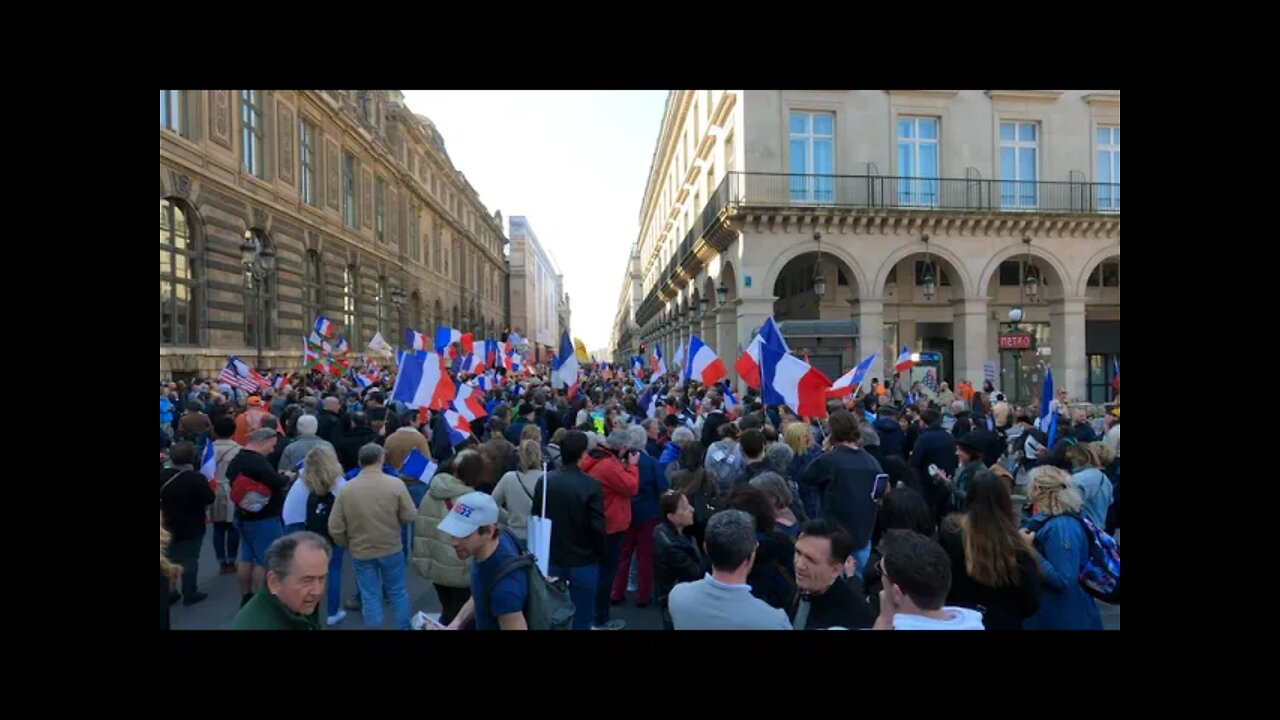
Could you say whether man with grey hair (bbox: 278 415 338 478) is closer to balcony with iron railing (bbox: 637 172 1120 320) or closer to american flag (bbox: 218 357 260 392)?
american flag (bbox: 218 357 260 392)

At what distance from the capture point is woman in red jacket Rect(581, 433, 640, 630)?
5.98 metres

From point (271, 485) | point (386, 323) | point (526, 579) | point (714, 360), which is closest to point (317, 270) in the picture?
Result: point (386, 323)

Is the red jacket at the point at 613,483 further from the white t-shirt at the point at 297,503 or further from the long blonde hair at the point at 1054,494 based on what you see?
the long blonde hair at the point at 1054,494

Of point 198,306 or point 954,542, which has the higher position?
point 198,306

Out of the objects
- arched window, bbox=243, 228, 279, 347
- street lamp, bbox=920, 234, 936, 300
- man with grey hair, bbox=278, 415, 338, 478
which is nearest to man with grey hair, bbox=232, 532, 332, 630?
man with grey hair, bbox=278, 415, 338, 478

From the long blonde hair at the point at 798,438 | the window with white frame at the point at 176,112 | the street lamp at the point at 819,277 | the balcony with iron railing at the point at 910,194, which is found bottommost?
the long blonde hair at the point at 798,438

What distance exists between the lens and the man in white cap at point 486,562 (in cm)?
345

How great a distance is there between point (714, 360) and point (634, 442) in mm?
6489

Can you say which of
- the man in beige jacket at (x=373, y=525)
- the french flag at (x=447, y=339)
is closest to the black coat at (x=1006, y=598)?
the man in beige jacket at (x=373, y=525)

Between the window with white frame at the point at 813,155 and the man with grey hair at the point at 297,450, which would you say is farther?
the window with white frame at the point at 813,155

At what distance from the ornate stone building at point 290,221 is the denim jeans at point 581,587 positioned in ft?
42.1

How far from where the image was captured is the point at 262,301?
25.4 metres

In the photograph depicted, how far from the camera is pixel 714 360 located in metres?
12.7
